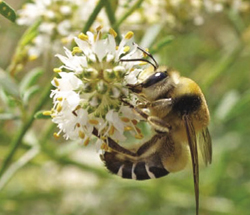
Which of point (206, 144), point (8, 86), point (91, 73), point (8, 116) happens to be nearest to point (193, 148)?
point (206, 144)

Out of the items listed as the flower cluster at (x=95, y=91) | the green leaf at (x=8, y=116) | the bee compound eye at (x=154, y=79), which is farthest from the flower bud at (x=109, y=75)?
the green leaf at (x=8, y=116)

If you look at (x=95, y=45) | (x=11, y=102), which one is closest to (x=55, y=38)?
(x=11, y=102)

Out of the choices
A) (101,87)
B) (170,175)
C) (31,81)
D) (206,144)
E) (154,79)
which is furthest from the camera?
(170,175)

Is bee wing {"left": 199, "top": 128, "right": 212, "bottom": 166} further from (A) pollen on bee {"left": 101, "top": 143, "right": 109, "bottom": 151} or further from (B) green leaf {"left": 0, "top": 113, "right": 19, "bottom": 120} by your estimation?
(B) green leaf {"left": 0, "top": 113, "right": 19, "bottom": 120}

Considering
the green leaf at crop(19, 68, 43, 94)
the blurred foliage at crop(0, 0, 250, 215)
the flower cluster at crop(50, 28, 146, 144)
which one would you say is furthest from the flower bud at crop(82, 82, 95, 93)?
the blurred foliage at crop(0, 0, 250, 215)

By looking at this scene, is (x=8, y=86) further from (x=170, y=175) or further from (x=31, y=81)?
(x=170, y=175)

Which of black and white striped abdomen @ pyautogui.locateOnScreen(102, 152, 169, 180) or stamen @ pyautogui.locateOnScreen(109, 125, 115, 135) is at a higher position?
stamen @ pyautogui.locateOnScreen(109, 125, 115, 135)
